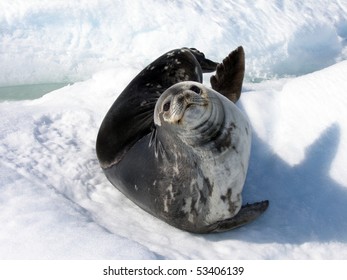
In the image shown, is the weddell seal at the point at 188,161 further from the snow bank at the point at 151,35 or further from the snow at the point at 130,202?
the snow bank at the point at 151,35

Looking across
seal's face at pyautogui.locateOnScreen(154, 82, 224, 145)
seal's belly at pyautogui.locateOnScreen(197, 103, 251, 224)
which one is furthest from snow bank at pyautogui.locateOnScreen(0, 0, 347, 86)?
seal's face at pyautogui.locateOnScreen(154, 82, 224, 145)

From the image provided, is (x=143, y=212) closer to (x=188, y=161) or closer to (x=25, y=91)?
(x=188, y=161)

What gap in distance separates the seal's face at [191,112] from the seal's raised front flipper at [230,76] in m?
1.04

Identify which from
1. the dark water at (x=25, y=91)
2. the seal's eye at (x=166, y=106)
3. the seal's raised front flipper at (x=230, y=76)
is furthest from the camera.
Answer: the dark water at (x=25, y=91)

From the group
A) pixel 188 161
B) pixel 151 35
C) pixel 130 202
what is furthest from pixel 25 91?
pixel 188 161

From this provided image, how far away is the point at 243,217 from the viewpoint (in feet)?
8.82

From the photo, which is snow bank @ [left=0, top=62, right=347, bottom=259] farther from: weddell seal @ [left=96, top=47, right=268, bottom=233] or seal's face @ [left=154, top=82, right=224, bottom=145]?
seal's face @ [left=154, top=82, right=224, bottom=145]

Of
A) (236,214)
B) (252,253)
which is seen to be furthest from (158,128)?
(252,253)

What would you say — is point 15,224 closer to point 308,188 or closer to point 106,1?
point 308,188

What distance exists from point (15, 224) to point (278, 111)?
190cm

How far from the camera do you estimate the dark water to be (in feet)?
18.2

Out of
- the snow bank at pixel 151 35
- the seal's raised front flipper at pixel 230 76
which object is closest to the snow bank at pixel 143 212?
the seal's raised front flipper at pixel 230 76

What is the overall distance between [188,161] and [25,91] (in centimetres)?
364

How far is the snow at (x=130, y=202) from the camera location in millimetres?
2445
